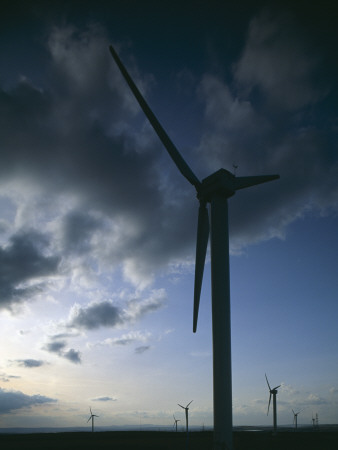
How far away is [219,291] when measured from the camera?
32125 millimetres

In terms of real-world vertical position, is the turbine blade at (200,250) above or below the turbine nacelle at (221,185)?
below

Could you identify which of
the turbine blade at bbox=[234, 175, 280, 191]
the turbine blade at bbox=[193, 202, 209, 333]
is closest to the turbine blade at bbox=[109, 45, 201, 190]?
the turbine blade at bbox=[193, 202, 209, 333]

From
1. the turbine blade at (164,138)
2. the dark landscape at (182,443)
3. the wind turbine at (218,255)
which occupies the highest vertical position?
the turbine blade at (164,138)

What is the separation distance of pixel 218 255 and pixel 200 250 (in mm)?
6544

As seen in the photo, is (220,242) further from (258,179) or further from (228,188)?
(258,179)

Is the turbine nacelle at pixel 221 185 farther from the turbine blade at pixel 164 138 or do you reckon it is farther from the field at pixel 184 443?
the field at pixel 184 443

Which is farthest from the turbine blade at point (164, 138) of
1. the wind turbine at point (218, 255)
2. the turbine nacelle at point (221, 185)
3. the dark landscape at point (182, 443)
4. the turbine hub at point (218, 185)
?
the dark landscape at point (182, 443)

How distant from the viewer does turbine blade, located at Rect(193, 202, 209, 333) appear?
126 feet

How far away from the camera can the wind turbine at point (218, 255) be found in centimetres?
2919

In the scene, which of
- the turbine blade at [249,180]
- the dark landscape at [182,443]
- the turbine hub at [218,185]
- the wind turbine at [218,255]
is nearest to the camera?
the wind turbine at [218,255]

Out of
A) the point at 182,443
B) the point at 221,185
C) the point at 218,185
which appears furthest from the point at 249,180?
the point at 182,443

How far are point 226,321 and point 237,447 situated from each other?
42.5 meters

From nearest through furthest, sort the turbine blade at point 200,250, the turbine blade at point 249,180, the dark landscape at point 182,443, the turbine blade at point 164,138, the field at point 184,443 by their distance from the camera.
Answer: the turbine blade at point 200,250 → the turbine blade at point 249,180 → the turbine blade at point 164,138 → the field at point 184,443 → the dark landscape at point 182,443

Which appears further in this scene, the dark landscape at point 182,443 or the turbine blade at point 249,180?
the dark landscape at point 182,443
